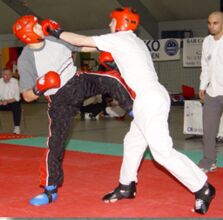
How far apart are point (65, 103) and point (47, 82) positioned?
0.35 m

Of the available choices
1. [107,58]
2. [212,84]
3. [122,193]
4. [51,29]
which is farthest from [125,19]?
[212,84]

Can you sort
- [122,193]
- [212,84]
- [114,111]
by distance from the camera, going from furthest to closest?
[114,111] → [212,84] → [122,193]

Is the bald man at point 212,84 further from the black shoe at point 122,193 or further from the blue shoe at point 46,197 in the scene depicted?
the blue shoe at point 46,197

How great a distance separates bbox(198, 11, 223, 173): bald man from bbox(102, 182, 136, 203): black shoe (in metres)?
1.31

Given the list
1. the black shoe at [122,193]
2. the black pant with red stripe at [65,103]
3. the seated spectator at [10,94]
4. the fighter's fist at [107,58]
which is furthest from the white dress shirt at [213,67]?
the seated spectator at [10,94]

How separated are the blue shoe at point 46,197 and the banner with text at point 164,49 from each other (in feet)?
32.4

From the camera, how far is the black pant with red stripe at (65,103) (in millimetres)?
3703

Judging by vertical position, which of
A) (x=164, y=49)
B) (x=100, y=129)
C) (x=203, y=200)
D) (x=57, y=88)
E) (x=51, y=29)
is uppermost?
(x=164, y=49)

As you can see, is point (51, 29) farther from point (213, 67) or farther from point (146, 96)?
point (213, 67)

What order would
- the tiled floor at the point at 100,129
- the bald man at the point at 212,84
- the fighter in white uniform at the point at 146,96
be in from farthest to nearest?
the tiled floor at the point at 100,129 → the bald man at the point at 212,84 → the fighter in white uniform at the point at 146,96

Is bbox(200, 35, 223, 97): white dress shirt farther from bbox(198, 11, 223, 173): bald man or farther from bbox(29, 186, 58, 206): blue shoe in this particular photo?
bbox(29, 186, 58, 206): blue shoe

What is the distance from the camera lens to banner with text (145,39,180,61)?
1312 centimetres

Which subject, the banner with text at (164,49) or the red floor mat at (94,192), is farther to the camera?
the banner with text at (164,49)

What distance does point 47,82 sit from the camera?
3422mm
